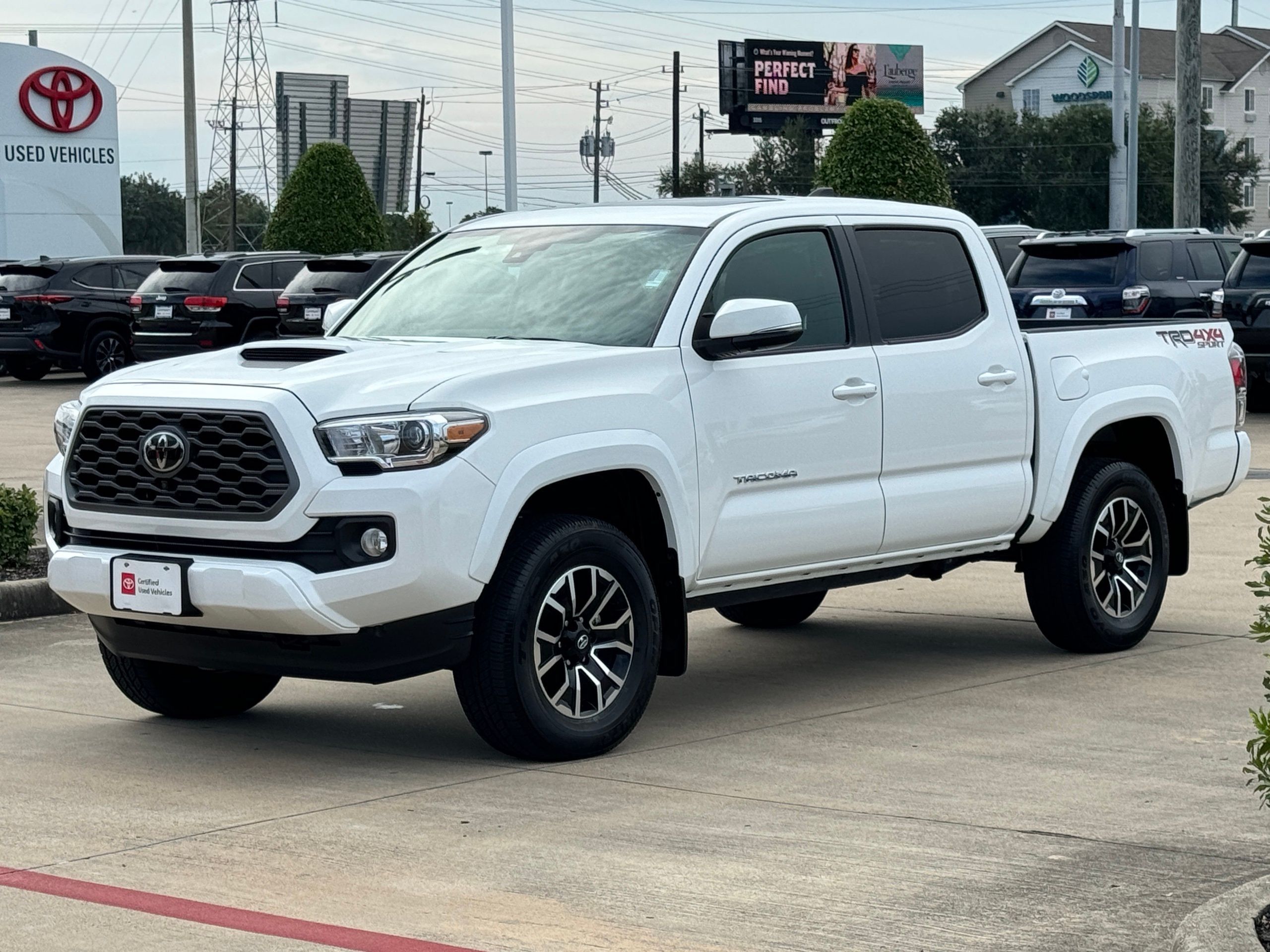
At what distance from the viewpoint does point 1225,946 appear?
4.47 meters

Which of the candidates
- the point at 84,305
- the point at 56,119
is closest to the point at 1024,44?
Answer: the point at 56,119

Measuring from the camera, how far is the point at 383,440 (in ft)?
20.7

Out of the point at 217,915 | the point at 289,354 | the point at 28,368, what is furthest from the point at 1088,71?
the point at 217,915

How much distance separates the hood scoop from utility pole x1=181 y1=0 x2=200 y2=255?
36.1 metres

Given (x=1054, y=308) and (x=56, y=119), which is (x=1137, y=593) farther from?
(x=56, y=119)

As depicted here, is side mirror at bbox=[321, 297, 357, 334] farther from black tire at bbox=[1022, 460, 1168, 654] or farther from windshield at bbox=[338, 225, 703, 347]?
black tire at bbox=[1022, 460, 1168, 654]

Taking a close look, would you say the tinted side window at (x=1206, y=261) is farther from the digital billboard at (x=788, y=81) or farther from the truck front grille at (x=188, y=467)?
the digital billboard at (x=788, y=81)

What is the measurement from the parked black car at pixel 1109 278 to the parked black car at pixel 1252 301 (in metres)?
0.69

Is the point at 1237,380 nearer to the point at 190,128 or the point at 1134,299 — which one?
the point at 1134,299

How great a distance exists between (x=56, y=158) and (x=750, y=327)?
122ft

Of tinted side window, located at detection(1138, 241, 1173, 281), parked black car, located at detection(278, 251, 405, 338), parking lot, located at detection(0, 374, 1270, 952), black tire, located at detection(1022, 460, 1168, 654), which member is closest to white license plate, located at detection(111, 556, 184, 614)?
parking lot, located at detection(0, 374, 1270, 952)

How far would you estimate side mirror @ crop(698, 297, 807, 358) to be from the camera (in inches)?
279

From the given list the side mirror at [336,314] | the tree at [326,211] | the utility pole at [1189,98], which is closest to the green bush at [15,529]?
the side mirror at [336,314]

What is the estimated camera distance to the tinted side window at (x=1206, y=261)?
2202 cm
